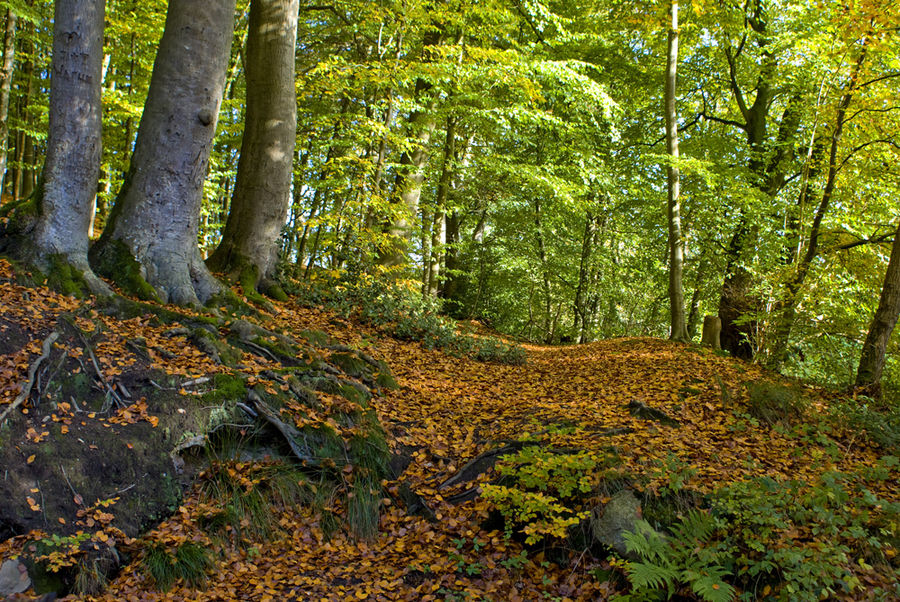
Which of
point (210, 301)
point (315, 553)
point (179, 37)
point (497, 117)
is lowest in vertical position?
point (315, 553)

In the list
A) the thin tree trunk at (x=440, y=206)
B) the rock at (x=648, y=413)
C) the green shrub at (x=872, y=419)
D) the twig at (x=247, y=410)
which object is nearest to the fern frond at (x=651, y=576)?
the rock at (x=648, y=413)

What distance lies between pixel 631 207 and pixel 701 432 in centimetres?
1254

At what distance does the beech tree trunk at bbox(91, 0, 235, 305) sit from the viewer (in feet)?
21.0

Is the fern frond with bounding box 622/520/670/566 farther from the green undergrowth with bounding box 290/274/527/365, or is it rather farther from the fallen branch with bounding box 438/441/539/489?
the green undergrowth with bounding box 290/274/527/365

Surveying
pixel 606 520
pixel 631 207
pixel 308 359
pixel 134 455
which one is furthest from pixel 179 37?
pixel 631 207

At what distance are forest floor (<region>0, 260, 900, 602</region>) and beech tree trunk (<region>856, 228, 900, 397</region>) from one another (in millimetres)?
775

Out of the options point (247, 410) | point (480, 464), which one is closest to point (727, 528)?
point (480, 464)

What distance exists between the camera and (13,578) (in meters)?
3.15

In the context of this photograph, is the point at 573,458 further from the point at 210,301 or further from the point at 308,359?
the point at 210,301

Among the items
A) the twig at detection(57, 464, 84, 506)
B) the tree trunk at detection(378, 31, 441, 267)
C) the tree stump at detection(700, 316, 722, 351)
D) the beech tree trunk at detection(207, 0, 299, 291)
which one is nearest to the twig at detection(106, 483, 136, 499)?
the twig at detection(57, 464, 84, 506)

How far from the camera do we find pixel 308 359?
626 cm

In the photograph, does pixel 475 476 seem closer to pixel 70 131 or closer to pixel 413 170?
pixel 70 131

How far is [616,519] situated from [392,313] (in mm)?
6878

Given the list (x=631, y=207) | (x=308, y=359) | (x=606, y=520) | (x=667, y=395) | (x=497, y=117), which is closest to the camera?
(x=606, y=520)
